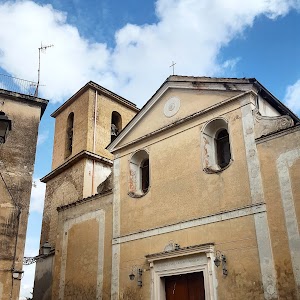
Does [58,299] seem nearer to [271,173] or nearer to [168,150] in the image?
[168,150]

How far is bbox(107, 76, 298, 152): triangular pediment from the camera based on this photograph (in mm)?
12609

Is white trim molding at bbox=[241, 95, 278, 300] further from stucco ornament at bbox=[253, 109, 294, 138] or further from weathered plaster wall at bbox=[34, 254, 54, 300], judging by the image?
weathered plaster wall at bbox=[34, 254, 54, 300]

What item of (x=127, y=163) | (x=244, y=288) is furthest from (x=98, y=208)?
(x=244, y=288)

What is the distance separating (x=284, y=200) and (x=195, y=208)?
8.87 ft

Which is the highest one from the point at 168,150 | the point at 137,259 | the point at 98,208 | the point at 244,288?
the point at 168,150

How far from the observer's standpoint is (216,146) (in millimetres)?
12898

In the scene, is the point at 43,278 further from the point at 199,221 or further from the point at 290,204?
the point at 290,204

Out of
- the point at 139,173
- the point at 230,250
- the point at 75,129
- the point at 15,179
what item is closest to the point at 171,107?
the point at 139,173

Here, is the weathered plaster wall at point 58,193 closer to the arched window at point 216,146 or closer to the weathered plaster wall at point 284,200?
the arched window at point 216,146

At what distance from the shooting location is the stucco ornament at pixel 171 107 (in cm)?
1402

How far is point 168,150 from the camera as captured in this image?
13.7 metres

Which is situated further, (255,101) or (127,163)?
(127,163)

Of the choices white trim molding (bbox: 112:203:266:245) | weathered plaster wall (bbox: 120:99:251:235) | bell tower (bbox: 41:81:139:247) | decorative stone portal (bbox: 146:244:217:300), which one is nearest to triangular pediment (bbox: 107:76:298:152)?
weathered plaster wall (bbox: 120:99:251:235)

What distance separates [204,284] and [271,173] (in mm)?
3386
